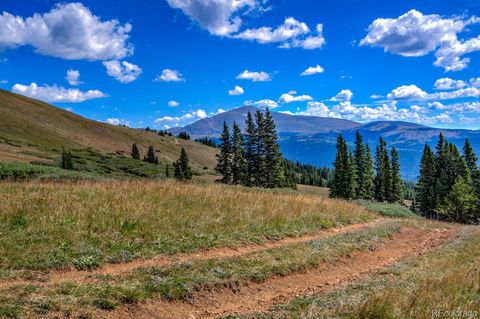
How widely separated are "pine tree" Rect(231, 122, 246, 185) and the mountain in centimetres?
3247

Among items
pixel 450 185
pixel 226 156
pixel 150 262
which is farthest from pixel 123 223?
pixel 450 185

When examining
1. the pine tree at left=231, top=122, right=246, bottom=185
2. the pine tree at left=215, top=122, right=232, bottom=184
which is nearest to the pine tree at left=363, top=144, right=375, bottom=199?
the pine tree at left=231, top=122, right=246, bottom=185

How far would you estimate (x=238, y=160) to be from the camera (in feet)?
227

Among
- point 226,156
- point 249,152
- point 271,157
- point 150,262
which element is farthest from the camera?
point 226,156

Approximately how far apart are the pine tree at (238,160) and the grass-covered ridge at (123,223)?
5451 centimetres

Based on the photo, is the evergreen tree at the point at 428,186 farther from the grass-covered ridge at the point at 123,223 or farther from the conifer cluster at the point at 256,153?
the grass-covered ridge at the point at 123,223

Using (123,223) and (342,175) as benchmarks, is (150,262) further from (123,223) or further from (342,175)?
(342,175)

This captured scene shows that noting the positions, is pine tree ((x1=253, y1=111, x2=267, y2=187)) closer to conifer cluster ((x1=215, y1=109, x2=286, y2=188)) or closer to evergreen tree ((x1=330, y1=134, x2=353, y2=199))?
conifer cluster ((x1=215, y1=109, x2=286, y2=188))

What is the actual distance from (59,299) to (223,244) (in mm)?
4758

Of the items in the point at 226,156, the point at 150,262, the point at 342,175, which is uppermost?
the point at 226,156

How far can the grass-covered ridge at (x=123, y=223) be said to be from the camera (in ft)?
23.4

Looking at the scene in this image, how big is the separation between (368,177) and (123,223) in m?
73.1

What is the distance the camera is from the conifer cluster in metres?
65.4

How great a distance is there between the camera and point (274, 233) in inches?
437
